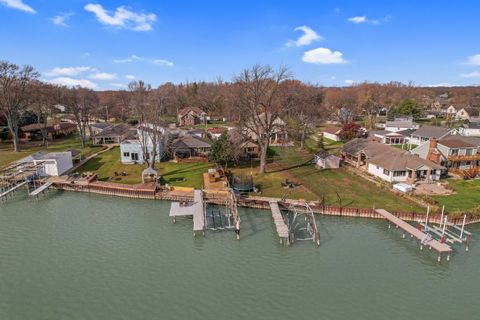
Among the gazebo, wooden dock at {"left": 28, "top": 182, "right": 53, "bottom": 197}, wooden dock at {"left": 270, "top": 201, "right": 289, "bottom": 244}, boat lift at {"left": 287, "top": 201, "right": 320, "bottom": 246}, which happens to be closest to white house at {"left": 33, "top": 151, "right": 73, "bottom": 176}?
wooden dock at {"left": 28, "top": 182, "right": 53, "bottom": 197}

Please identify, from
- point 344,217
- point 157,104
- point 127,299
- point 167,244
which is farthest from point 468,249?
point 157,104

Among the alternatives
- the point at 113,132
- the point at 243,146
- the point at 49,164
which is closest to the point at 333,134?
the point at 243,146

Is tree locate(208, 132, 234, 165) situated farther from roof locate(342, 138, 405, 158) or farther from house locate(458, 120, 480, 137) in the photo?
house locate(458, 120, 480, 137)

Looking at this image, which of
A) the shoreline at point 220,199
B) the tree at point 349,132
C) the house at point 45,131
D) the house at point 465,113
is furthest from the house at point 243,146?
the house at point 465,113

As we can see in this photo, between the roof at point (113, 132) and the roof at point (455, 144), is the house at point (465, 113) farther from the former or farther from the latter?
the roof at point (113, 132)

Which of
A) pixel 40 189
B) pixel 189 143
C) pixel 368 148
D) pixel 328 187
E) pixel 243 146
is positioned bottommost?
pixel 328 187

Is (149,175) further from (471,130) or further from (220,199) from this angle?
(471,130)

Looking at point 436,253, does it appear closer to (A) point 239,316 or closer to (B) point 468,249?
(B) point 468,249
